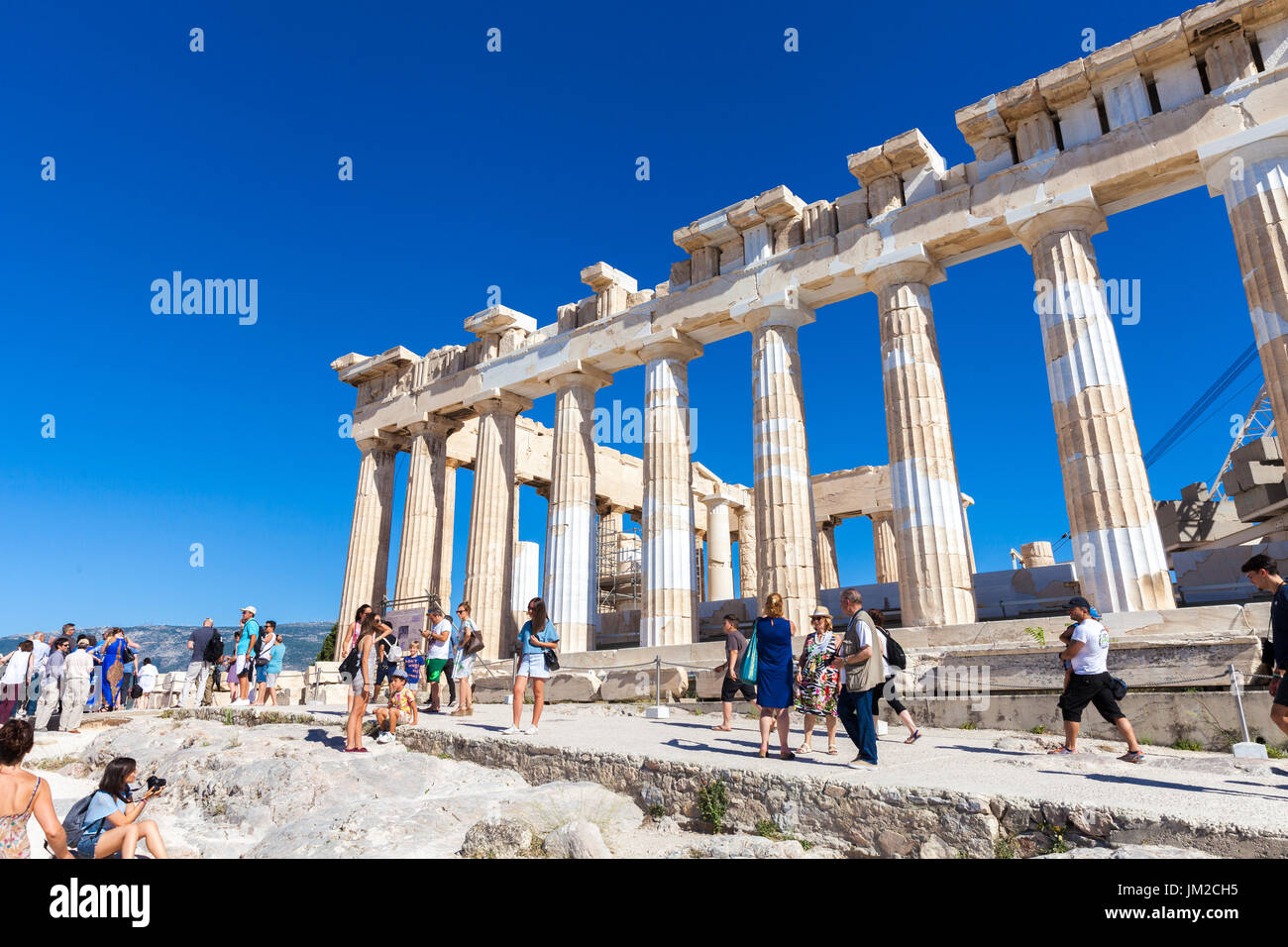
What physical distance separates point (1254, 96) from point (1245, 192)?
6.06 feet

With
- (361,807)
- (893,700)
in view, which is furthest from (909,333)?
(361,807)

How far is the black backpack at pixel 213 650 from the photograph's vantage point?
17.0 meters

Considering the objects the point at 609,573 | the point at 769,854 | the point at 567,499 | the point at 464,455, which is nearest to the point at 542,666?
the point at 769,854

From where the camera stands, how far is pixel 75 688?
13758 mm

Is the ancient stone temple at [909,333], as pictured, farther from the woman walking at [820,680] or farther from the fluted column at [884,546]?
the fluted column at [884,546]

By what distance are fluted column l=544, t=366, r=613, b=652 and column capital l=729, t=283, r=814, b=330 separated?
5172 mm

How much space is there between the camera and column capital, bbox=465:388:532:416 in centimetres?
2456

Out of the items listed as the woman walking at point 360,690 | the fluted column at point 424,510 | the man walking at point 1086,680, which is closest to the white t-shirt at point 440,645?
the woman walking at point 360,690

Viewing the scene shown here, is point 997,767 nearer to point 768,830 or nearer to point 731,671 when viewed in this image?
point 768,830

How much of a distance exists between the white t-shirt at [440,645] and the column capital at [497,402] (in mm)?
12528

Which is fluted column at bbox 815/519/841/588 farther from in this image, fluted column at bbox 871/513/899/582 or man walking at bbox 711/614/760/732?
man walking at bbox 711/614/760/732

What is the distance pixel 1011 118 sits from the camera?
54.3ft

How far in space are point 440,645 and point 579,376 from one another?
449 inches
